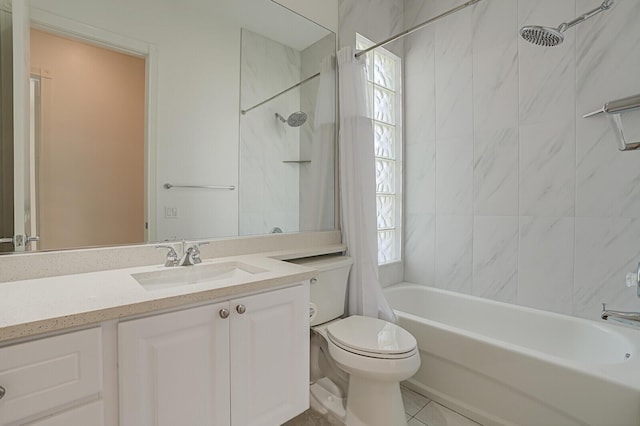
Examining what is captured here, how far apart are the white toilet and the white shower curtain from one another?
0.40 feet

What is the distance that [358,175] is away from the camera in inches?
79.9

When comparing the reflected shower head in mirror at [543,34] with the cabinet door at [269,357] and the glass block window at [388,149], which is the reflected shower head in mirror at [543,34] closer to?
the glass block window at [388,149]

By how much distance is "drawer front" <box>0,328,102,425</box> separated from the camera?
2.31ft

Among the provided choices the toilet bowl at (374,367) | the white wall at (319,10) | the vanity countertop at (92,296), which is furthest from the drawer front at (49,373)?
the white wall at (319,10)

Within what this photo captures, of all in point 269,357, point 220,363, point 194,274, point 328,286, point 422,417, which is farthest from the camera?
point 328,286

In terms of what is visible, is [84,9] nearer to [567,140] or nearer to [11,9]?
[11,9]

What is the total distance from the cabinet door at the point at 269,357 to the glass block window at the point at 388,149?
1.41 metres

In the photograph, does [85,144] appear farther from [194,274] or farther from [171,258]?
[194,274]

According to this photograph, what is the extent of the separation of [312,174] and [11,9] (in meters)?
1.51

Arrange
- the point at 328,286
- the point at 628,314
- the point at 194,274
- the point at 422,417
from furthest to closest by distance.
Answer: the point at 328,286, the point at 422,417, the point at 194,274, the point at 628,314

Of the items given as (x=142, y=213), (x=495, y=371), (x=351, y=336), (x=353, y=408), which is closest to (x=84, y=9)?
(x=142, y=213)

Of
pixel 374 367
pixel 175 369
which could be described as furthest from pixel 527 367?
pixel 175 369

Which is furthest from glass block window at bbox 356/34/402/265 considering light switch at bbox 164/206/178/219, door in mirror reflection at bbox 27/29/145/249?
door in mirror reflection at bbox 27/29/145/249

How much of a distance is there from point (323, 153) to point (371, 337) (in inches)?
47.5
